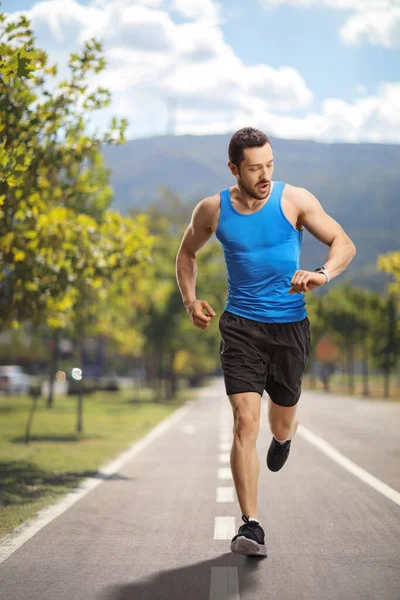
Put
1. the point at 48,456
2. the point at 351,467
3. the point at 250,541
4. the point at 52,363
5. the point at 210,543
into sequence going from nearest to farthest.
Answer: the point at 250,541
the point at 210,543
the point at 351,467
the point at 48,456
the point at 52,363

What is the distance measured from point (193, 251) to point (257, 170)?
→ 808 millimetres

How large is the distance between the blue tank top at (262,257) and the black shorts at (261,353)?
Result: 0.06 meters

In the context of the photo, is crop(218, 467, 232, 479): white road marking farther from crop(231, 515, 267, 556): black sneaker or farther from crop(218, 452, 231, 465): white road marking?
crop(231, 515, 267, 556): black sneaker

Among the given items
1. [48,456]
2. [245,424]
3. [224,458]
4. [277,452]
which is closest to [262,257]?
[245,424]

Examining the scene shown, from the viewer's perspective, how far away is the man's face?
5516 millimetres

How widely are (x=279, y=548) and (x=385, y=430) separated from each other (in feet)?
41.3

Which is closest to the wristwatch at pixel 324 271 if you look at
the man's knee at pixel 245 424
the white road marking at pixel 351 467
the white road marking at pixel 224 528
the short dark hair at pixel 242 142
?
the short dark hair at pixel 242 142

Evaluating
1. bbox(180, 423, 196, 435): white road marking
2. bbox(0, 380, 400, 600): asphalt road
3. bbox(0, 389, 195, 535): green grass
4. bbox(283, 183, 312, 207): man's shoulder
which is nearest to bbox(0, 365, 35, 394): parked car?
bbox(0, 389, 195, 535): green grass

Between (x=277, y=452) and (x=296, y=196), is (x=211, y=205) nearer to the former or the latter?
(x=296, y=196)

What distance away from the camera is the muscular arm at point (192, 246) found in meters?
5.82

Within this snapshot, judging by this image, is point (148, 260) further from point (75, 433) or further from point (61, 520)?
point (75, 433)

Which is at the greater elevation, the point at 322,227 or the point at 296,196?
the point at 296,196

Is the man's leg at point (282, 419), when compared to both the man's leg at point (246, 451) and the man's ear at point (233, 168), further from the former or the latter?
the man's ear at point (233, 168)

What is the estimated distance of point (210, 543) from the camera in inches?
233
